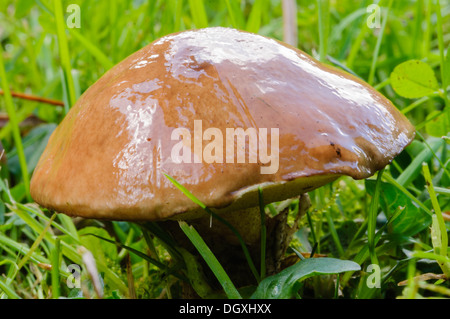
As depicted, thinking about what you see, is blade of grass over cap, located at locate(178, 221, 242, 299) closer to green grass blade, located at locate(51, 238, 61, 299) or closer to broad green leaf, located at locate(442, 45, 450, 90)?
green grass blade, located at locate(51, 238, 61, 299)

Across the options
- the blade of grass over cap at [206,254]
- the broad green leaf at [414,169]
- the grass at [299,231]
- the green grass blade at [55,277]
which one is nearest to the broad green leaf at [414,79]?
A: the grass at [299,231]

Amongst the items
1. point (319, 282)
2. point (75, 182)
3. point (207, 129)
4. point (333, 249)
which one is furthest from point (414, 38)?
point (75, 182)

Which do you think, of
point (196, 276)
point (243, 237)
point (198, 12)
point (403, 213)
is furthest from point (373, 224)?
point (198, 12)

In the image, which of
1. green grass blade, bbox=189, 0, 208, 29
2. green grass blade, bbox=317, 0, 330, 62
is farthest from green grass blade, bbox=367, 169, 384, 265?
green grass blade, bbox=189, 0, 208, 29

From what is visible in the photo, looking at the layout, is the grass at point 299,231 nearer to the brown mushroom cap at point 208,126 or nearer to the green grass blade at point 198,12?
the green grass blade at point 198,12

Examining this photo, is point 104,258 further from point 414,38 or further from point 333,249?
point 414,38

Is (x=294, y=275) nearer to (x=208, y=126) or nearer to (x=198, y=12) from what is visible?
(x=208, y=126)
